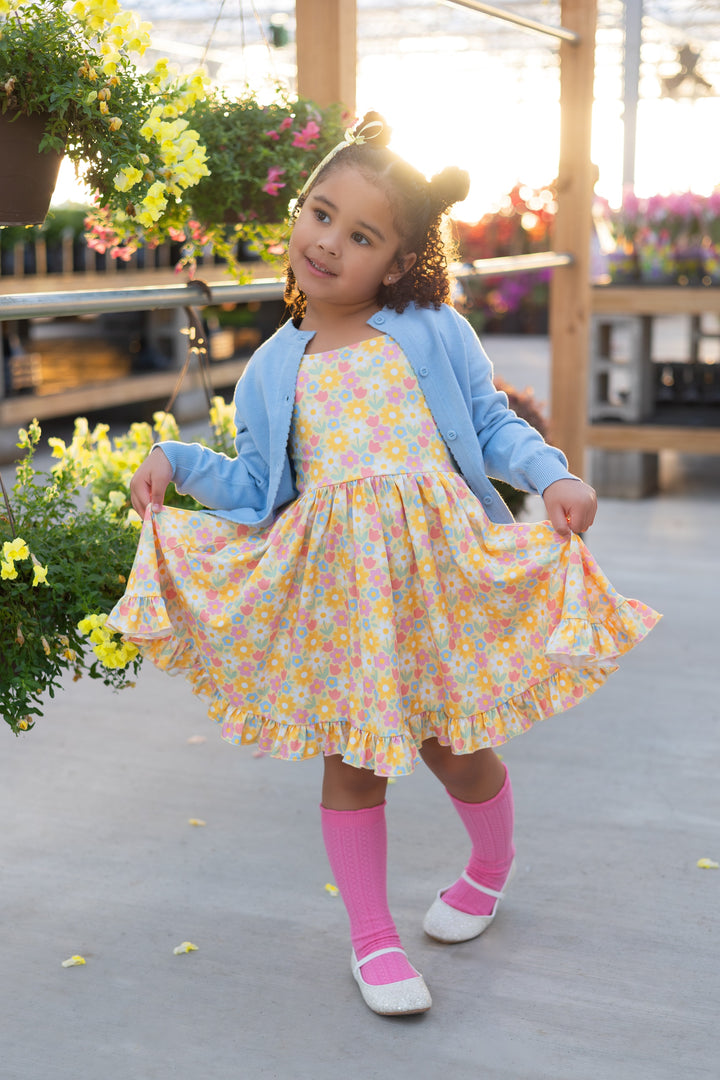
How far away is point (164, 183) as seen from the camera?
160 cm

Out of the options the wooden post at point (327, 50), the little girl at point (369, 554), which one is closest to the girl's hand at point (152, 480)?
the little girl at point (369, 554)

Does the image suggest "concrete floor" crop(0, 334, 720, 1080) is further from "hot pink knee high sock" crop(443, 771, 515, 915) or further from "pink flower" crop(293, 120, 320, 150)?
"pink flower" crop(293, 120, 320, 150)

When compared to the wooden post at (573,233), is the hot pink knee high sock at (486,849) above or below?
below

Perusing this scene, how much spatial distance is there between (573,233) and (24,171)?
7.84 ft

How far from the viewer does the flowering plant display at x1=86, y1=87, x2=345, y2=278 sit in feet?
6.65

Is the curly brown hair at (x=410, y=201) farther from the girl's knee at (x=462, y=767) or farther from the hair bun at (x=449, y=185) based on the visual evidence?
the girl's knee at (x=462, y=767)

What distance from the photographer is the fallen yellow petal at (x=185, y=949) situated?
1.74m

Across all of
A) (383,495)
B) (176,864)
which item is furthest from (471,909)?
(383,495)

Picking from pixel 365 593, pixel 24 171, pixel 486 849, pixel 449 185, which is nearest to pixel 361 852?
pixel 486 849

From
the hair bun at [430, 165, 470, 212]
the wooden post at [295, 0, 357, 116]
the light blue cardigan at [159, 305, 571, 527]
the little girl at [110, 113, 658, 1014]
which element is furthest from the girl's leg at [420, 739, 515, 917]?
the wooden post at [295, 0, 357, 116]

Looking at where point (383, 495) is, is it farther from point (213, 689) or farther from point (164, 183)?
point (164, 183)

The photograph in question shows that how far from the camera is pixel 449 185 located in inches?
61.3

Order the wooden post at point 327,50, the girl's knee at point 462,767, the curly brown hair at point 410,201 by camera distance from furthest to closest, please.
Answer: the wooden post at point 327,50 → the girl's knee at point 462,767 → the curly brown hair at point 410,201

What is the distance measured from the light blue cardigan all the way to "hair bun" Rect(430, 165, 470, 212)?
5.9 inches
